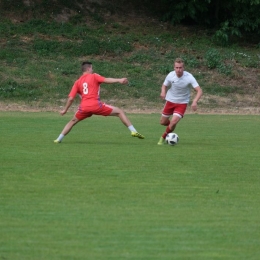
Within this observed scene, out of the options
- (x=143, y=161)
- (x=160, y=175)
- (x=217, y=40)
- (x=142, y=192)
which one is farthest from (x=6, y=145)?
(x=217, y=40)

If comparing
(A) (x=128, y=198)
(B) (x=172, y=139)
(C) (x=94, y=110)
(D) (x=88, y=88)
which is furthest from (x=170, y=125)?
(A) (x=128, y=198)

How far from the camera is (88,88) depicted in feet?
59.6

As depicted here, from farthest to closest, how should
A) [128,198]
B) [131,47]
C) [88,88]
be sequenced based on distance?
[131,47], [88,88], [128,198]

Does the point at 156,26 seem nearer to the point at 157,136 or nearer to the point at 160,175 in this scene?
the point at 157,136

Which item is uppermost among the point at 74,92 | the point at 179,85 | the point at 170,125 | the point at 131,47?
the point at 179,85

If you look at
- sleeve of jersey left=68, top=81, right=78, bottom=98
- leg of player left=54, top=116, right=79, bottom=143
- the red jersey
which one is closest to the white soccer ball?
the red jersey

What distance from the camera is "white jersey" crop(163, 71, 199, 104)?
18438 millimetres

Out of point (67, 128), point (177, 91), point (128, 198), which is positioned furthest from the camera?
point (177, 91)

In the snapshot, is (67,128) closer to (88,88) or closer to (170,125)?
(88,88)

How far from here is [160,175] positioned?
13.4 metres

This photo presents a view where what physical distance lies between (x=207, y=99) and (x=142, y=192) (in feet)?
76.4

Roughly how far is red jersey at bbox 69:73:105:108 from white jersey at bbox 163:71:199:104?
1.53 m

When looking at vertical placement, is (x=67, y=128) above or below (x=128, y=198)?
below

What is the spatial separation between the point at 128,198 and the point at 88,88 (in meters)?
7.31
